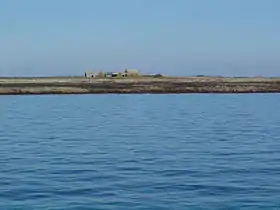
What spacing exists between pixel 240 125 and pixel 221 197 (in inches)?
793

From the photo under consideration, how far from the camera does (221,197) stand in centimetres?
1471

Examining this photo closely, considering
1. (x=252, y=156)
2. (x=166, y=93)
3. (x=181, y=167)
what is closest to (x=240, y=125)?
(x=252, y=156)

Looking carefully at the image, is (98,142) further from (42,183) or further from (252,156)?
(42,183)

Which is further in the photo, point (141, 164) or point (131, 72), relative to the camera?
point (131, 72)

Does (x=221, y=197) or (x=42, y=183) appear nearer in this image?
(x=221, y=197)

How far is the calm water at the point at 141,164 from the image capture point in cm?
1451

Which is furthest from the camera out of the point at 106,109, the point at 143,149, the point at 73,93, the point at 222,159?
the point at 73,93

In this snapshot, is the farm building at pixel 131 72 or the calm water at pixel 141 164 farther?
the farm building at pixel 131 72

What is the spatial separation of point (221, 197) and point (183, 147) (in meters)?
9.62

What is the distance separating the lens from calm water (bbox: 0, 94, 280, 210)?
1451 cm

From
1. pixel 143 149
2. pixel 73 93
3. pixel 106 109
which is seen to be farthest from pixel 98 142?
pixel 73 93

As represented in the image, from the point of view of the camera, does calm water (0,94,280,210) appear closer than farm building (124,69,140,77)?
Yes

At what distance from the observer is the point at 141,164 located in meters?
19.8

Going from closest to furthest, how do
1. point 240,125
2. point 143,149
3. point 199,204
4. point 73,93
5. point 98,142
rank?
point 199,204, point 143,149, point 98,142, point 240,125, point 73,93
